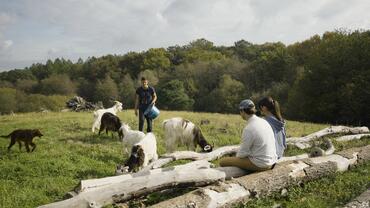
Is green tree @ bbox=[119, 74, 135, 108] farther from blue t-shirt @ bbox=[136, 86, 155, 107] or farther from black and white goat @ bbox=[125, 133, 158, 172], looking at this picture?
black and white goat @ bbox=[125, 133, 158, 172]

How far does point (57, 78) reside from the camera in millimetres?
88562

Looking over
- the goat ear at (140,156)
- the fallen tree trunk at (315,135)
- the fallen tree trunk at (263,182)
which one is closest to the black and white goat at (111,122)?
the goat ear at (140,156)

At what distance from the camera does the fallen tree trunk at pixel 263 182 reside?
7.16 metres

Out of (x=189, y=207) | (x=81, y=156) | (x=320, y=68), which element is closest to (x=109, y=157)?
(x=81, y=156)

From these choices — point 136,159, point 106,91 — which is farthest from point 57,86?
point 136,159

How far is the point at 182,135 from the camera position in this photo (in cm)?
1394

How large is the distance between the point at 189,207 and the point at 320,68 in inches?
1487

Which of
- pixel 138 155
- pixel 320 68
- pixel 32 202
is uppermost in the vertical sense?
pixel 320 68

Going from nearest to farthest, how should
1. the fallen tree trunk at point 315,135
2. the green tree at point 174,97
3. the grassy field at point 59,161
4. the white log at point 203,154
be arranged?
the grassy field at point 59,161
the white log at point 203,154
the fallen tree trunk at point 315,135
the green tree at point 174,97

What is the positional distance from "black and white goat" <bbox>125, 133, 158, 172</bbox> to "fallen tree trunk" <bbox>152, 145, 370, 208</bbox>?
3.34 metres

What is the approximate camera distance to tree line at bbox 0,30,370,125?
3953 cm

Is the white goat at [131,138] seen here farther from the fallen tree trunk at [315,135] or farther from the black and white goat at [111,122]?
the fallen tree trunk at [315,135]

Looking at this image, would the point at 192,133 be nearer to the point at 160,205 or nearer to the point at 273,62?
the point at 160,205

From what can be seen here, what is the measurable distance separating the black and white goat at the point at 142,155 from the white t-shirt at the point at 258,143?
3.21 meters
